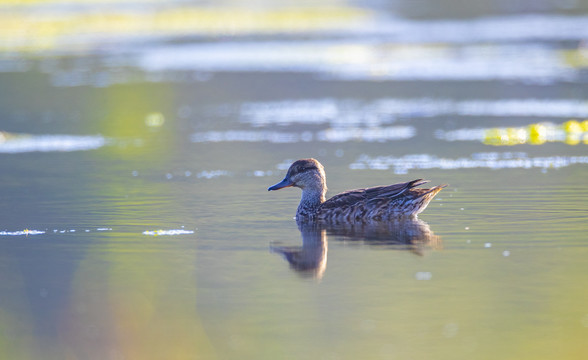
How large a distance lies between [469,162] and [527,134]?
2.86 m

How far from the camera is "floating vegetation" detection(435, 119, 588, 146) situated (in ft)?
55.8

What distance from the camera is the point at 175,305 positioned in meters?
8.00

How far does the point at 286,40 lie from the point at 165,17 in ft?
47.2

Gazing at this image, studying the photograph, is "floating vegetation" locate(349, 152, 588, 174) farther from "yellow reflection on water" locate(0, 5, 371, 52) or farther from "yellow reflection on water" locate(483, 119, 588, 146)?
"yellow reflection on water" locate(0, 5, 371, 52)

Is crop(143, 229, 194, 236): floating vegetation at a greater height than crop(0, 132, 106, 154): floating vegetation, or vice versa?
crop(0, 132, 106, 154): floating vegetation

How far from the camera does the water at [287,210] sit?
24.0ft

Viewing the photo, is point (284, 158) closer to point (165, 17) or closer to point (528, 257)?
point (528, 257)

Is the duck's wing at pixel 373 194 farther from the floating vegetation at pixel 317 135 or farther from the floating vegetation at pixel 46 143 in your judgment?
the floating vegetation at pixel 46 143

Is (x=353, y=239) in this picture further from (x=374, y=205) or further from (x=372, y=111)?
(x=372, y=111)

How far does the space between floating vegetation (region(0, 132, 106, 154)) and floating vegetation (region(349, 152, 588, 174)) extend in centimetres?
514

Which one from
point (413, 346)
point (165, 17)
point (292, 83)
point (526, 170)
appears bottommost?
point (413, 346)

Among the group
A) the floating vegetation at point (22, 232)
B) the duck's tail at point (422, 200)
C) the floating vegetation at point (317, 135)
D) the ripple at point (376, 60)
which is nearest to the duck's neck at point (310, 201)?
the duck's tail at point (422, 200)

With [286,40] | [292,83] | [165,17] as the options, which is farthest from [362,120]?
[165,17]

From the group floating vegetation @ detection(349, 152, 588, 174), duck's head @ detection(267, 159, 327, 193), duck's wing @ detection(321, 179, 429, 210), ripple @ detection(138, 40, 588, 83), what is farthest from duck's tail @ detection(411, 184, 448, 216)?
ripple @ detection(138, 40, 588, 83)
